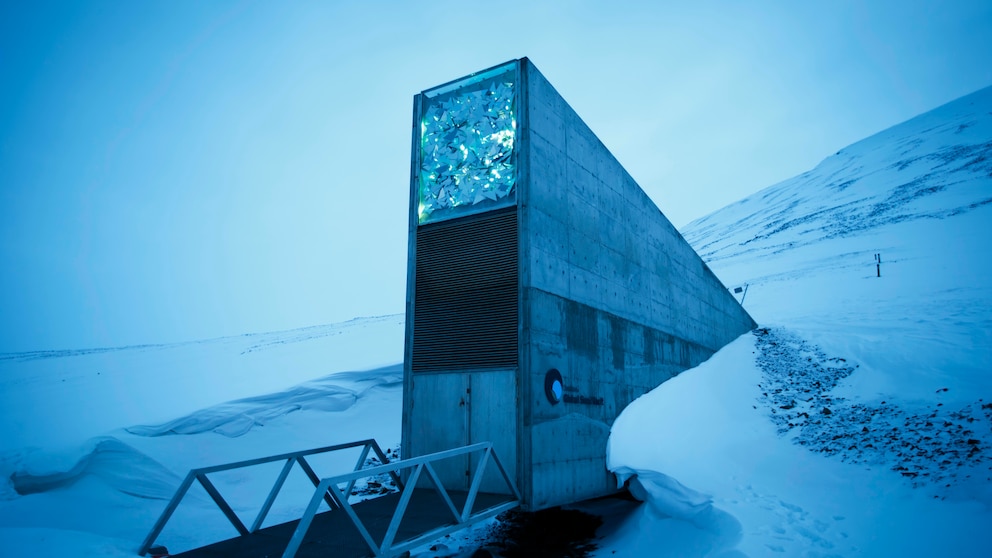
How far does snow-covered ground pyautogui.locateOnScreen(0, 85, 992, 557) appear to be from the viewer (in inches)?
226

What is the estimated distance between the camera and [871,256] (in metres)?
31.5

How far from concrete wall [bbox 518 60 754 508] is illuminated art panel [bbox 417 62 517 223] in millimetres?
367

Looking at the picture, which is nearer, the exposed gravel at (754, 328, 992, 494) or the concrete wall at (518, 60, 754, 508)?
the exposed gravel at (754, 328, 992, 494)

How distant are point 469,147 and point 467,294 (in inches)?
98.2

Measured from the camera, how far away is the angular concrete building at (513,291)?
757 cm

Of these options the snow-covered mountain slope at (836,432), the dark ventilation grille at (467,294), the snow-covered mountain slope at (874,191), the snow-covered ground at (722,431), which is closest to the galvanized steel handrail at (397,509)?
the dark ventilation grille at (467,294)

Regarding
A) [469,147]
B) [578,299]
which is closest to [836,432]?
[578,299]

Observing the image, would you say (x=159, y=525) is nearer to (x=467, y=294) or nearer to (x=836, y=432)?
(x=467, y=294)

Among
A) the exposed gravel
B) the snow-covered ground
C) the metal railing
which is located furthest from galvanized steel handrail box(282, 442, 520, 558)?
the exposed gravel

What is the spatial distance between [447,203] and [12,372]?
118 ft

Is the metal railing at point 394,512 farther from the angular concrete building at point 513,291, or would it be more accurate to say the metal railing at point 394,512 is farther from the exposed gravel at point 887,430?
the exposed gravel at point 887,430

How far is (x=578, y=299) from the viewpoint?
8977 millimetres

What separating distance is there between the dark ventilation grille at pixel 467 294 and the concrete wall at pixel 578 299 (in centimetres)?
29

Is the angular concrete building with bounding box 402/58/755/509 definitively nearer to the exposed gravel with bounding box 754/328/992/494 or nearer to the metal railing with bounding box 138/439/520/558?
the metal railing with bounding box 138/439/520/558
